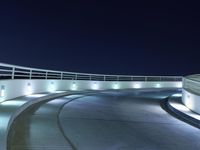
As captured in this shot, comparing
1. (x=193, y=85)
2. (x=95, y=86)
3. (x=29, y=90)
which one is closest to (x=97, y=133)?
(x=29, y=90)

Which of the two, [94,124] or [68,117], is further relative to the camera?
[68,117]

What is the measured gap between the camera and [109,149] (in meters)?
7.65

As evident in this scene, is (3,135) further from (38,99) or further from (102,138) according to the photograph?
(38,99)

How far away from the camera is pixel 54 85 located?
2481 centimetres

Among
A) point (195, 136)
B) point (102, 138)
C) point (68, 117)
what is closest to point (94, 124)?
point (68, 117)

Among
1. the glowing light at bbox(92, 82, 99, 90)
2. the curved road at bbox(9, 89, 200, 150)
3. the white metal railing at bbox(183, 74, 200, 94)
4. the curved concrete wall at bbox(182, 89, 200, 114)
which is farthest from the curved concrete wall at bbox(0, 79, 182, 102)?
the white metal railing at bbox(183, 74, 200, 94)

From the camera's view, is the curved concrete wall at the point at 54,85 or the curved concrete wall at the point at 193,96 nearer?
the curved concrete wall at the point at 54,85

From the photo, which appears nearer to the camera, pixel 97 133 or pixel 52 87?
pixel 97 133

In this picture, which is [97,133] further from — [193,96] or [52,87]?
[52,87]

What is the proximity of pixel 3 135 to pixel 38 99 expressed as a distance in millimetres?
9811

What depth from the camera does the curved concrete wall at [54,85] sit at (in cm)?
1453

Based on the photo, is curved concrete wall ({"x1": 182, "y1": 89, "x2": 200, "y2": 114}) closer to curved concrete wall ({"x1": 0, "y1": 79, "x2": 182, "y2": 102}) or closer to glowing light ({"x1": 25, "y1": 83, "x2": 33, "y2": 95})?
curved concrete wall ({"x1": 0, "y1": 79, "x2": 182, "y2": 102})

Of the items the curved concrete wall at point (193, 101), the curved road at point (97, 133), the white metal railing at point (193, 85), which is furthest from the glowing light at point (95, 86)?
the curved road at point (97, 133)

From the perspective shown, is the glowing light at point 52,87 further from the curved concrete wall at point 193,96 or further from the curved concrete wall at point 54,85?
the curved concrete wall at point 193,96
